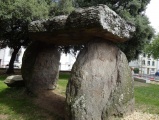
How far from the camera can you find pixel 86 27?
24.5 feet

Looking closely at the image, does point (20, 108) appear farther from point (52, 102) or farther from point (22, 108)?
point (52, 102)

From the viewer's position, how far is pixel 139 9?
2431 cm

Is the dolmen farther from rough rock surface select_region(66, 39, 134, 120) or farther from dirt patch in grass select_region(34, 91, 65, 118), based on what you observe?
dirt patch in grass select_region(34, 91, 65, 118)

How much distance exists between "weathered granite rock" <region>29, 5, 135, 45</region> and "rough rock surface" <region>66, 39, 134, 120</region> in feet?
1.81

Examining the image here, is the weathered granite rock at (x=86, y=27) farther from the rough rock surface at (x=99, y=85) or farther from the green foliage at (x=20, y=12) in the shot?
the green foliage at (x=20, y=12)

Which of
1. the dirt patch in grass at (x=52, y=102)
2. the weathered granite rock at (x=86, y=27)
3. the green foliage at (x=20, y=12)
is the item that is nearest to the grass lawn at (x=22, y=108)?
the dirt patch in grass at (x=52, y=102)

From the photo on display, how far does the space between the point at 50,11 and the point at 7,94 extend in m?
9.92

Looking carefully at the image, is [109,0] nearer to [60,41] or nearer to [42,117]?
[60,41]

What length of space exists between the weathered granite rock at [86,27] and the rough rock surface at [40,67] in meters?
1.60

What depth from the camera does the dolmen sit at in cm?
745

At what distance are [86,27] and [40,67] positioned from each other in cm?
422

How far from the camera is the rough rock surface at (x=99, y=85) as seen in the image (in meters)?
7.56

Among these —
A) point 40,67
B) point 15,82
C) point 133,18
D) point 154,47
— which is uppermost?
point 133,18

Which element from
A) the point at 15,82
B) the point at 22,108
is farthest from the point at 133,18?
the point at 22,108
